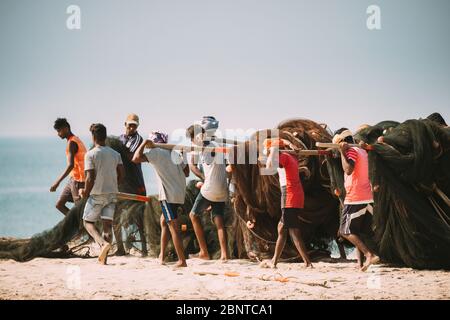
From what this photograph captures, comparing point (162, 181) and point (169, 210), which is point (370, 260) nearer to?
point (169, 210)

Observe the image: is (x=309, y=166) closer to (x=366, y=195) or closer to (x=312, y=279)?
(x=366, y=195)

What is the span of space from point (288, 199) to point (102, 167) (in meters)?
2.62

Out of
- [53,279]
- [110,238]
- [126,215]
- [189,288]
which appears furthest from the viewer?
[126,215]

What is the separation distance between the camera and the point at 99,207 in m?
12.7

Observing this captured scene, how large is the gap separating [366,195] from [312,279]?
1.39 meters

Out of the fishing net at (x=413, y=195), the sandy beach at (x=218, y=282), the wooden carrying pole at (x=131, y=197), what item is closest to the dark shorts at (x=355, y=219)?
the fishing net at (x=413, y=195)

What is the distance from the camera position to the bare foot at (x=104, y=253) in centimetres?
1269

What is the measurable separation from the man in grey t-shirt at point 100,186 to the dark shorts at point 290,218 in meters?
2.42

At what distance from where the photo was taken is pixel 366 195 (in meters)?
11.9

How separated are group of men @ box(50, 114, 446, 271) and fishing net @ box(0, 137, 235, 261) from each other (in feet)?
0.92

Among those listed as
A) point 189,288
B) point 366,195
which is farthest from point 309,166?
point 189,288

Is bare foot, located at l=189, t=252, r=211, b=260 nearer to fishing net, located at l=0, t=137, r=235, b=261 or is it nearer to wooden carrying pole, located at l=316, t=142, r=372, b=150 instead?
fishing net, located at l=0, t=137, r=235, b=261

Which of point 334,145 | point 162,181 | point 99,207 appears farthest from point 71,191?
point 334,145

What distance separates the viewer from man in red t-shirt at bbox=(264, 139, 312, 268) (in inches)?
478
